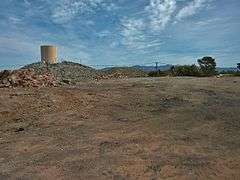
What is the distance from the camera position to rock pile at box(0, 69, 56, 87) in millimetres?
16439

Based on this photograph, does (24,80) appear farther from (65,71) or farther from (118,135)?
(65,71)

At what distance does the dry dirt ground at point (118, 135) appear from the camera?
21.4ft

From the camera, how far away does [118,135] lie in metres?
8.69

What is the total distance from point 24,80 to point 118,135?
8.94 m

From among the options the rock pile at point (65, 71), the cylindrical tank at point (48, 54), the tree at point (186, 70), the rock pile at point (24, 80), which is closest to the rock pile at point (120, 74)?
the rock pile at point (65, 71)

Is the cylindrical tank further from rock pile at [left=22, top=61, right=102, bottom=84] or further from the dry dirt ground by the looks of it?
the dry dirt ground

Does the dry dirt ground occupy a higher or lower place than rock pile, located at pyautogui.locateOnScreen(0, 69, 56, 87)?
lower

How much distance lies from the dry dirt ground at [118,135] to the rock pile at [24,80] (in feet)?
5.80

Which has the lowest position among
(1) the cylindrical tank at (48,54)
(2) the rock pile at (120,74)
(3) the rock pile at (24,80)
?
(3) the rock pile at (24,80)

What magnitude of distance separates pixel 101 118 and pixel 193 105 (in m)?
3.03

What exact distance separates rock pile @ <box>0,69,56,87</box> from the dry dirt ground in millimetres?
1767

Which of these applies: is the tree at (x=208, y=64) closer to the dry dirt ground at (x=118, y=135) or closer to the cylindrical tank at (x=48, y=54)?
the cylindrical tank at (x=48, y=54)

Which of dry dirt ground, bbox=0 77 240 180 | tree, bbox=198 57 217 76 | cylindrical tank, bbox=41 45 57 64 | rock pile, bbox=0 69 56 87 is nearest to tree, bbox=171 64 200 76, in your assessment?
tree, bbox=198 57 217 76

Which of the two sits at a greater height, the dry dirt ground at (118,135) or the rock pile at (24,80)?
the rock pile at (24,80)
